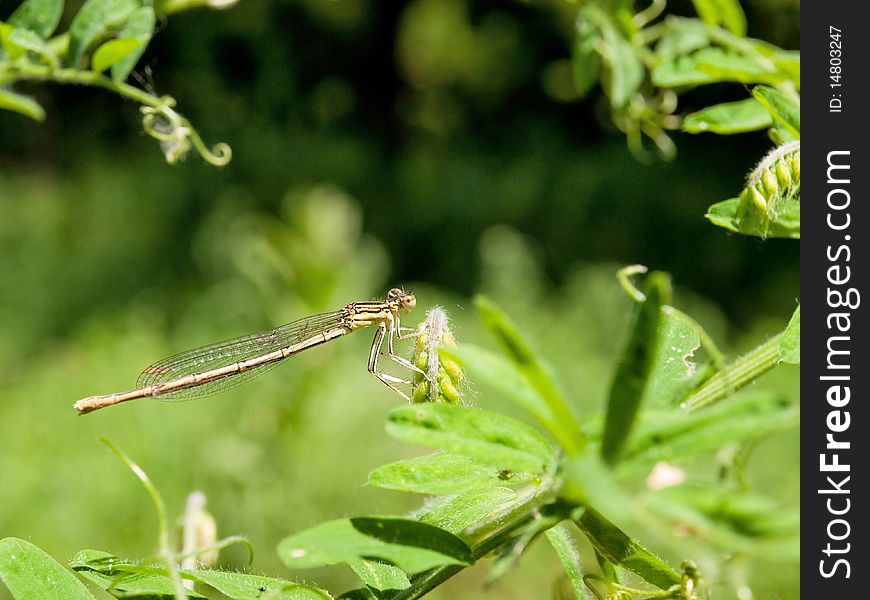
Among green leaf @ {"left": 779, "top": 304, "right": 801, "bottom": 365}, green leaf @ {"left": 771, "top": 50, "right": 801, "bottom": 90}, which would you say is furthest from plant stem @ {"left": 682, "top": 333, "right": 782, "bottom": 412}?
green leaf @ {"left": 771, "top": 50, "right": 801, "bottom": 90}

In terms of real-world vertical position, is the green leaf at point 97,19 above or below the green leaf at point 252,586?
above

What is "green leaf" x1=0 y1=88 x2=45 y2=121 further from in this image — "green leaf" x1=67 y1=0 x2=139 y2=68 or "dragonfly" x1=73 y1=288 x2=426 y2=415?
"dragonfly" x1=73 y1=288 x2=426 y2=415

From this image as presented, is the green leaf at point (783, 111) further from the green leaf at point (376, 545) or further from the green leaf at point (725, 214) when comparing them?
the green leaf at point (376, 545)

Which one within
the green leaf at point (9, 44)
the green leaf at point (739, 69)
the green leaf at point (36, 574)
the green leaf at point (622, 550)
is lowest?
the green leaf at point (36, 574)

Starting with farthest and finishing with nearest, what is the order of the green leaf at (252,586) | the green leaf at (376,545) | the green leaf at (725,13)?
the green leaf at (725,13) → the green leaf at (252,586) → the green leaf at (376,545)

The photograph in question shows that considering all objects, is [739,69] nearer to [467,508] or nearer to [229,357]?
[467,508]

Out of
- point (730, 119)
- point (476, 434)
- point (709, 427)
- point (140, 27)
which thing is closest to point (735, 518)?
point (709, 427)

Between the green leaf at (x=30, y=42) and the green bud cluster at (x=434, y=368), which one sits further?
the green leaf at (x=30, y=42)

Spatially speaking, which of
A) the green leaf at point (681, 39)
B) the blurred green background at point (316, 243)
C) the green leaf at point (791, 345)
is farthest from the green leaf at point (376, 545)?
the blurred green background at point (316, 243)
